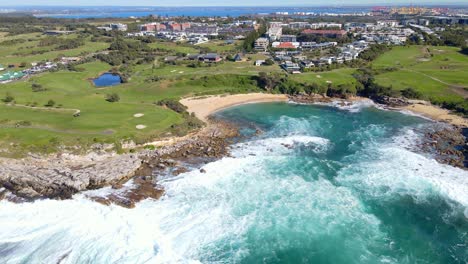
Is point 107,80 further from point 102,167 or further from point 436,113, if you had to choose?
point 436,113

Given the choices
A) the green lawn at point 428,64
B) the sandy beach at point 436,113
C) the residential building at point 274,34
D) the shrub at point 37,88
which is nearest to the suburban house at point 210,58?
the residential building at point 274,34

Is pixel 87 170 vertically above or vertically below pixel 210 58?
below

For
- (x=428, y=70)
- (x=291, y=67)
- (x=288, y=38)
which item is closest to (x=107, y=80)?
(x=291, y=67)

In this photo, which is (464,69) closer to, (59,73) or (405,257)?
(405,257)

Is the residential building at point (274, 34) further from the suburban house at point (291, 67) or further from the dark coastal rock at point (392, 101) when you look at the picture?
the dark coastal rock at point (392, 101)

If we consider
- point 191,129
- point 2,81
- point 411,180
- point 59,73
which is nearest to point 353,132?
point 411,180

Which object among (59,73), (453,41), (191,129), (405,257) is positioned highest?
(453,41)
